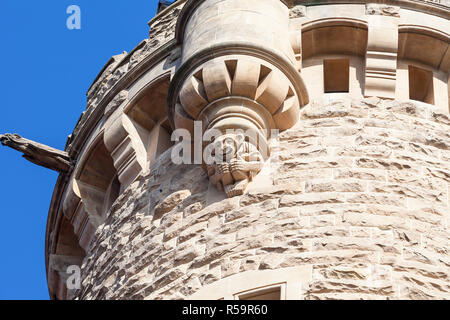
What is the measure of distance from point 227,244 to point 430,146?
2.47 m

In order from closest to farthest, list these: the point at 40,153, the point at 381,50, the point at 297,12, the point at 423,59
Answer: the point at 381,50
the point at 423,59
the point at 297,12
the point at 40,153

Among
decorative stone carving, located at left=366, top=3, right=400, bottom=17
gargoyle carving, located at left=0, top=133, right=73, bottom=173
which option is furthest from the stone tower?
gargoyle carving, located at left=0, top=133, right=73, bottom=173

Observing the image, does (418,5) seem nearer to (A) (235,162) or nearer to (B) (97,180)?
(A) (235,162)

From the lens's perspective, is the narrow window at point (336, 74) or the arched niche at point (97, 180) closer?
the narrow window at point (336, 74)

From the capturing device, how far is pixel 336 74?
16.0m

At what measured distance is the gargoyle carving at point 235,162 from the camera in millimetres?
14234

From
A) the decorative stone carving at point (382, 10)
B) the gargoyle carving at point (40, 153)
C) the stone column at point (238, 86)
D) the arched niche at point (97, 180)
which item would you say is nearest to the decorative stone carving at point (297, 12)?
the stone column at point (238, 86)

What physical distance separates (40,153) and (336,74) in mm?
4232

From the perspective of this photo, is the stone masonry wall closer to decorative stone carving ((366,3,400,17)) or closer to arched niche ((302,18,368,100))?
arched niche ((302,18,368,100))

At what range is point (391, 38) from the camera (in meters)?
15.7

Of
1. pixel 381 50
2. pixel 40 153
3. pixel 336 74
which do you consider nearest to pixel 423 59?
pixel 381 50

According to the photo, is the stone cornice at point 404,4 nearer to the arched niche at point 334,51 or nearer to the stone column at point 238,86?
the arched niche at point 334,51

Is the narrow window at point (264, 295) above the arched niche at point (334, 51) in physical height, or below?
below
